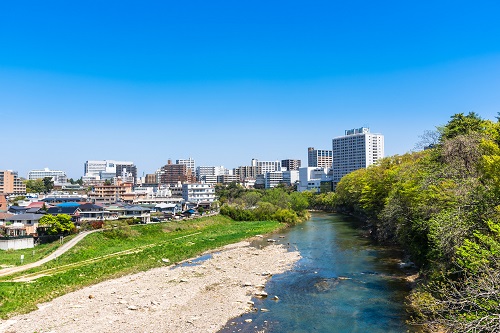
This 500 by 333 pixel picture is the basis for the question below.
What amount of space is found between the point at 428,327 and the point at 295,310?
A: 734 centimetres

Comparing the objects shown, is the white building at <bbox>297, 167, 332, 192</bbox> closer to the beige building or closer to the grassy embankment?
the beige building

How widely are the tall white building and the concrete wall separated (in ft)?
393

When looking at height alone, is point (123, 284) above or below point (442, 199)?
below

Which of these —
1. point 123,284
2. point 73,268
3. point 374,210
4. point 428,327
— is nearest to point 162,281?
point 123,284

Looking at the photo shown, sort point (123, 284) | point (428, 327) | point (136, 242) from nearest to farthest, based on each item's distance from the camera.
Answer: point (428, 327) < point (123, 284) < point (136, 242)

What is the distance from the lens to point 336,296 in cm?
2472

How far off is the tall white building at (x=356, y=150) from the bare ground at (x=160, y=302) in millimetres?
121358

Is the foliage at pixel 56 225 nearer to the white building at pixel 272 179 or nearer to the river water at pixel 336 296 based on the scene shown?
the river water at pixel 336 296

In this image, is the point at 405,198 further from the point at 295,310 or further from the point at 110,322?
the point at 110,322

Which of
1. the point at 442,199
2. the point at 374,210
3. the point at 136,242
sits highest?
the point at 442,199

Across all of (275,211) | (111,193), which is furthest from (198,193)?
(275,211)

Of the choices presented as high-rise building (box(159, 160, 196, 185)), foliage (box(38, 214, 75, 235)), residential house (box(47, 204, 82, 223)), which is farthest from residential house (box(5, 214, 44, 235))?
high-rise building (box(159, 160, 196, 185))

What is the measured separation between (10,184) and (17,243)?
114097 millimetres

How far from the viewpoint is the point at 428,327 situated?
18.5 m
